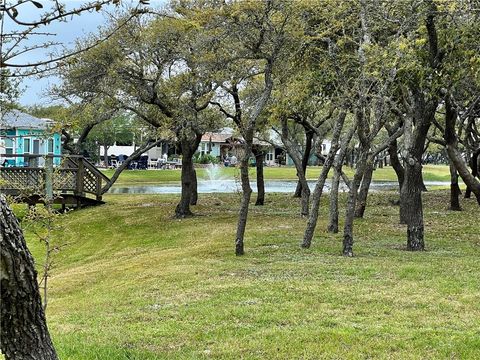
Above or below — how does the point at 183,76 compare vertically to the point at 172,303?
above

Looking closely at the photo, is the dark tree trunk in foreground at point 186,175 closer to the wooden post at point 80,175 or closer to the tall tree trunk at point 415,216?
the wooden post at point 80,175

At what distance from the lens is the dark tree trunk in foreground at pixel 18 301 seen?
2.84 m

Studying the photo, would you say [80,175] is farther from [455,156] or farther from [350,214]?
[455,156]

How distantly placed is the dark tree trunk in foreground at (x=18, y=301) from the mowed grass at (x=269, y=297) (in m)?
1.29

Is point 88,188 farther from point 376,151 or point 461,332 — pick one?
point 461,332

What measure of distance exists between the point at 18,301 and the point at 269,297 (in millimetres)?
3791

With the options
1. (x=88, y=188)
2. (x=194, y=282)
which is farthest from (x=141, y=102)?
(x=194, y=282)

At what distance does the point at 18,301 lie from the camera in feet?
9.96

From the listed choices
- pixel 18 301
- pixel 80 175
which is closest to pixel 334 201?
pixel 18 301

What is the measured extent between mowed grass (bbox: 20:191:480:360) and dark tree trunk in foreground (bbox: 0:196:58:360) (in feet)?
4.25

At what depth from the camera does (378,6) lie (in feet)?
33.3

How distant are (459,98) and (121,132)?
4480cm

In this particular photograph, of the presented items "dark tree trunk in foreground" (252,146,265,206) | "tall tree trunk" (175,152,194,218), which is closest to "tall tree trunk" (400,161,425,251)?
"tall tree trunk" (175,152,194,218)

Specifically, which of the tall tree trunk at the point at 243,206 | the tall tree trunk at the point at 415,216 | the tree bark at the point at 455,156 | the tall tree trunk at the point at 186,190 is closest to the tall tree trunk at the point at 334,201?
the tall tree trunk at the point at 415,216
